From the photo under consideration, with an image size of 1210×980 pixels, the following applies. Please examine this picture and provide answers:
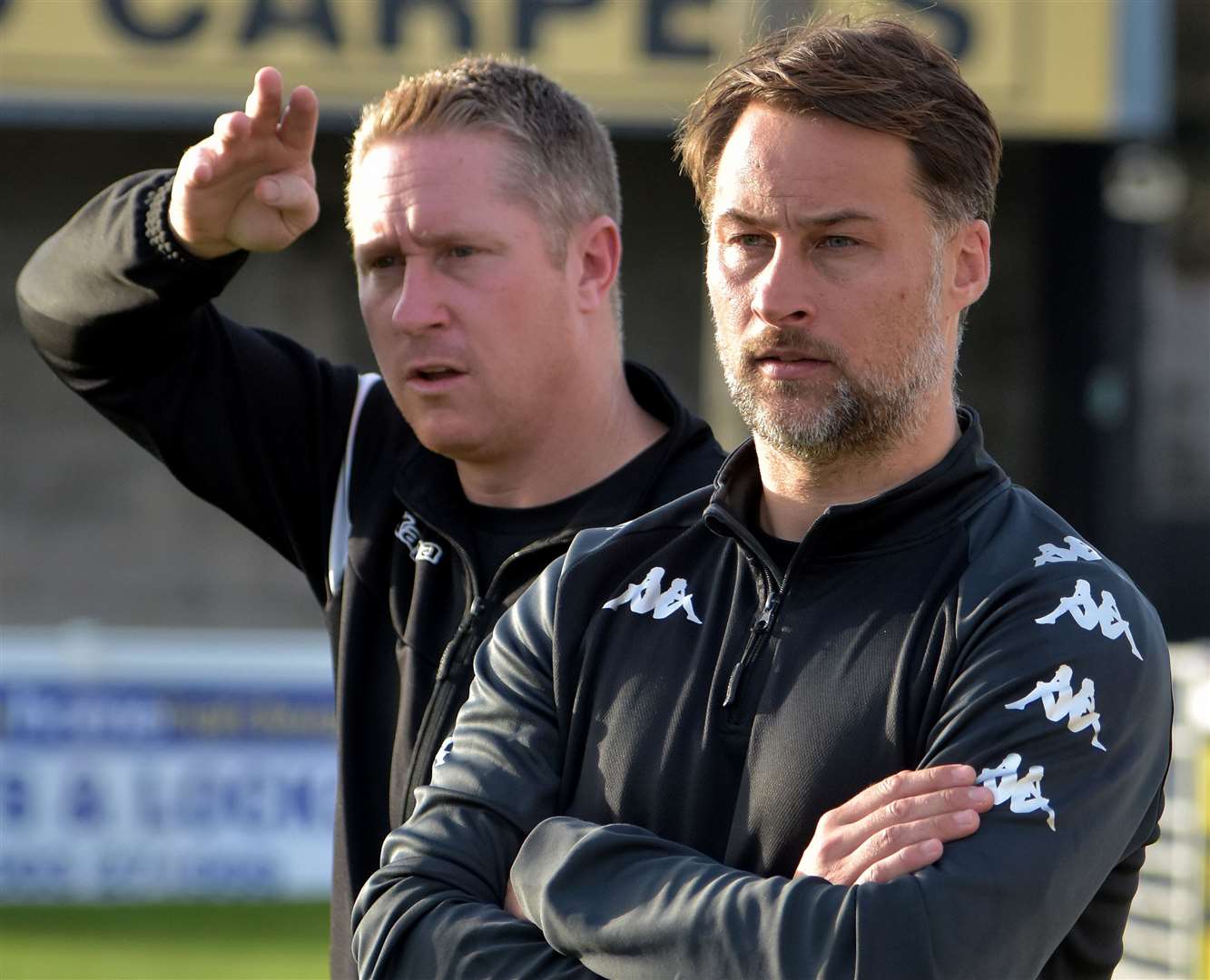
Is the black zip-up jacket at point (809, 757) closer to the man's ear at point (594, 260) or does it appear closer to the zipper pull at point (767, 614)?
the zipper pull at point (767, 614)

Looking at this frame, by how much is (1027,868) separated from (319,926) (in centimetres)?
602

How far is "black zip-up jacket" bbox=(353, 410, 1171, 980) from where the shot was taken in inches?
77.0

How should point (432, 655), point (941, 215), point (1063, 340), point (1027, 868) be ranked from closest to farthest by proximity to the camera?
1. point (1027, 868)
2. point (941, 215)
3. point (432, 655)
4. point (1063, 340)

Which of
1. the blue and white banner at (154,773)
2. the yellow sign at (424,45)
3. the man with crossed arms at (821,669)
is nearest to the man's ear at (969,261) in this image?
the man with crossed arms at (821,669)

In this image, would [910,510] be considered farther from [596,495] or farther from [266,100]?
[266,100]

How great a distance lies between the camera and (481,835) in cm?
227

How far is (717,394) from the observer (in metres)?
11.1

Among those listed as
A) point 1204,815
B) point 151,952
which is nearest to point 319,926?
point 151,952

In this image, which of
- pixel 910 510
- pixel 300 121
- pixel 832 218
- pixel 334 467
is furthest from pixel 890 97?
pixel 334 467

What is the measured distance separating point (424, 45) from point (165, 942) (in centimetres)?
562

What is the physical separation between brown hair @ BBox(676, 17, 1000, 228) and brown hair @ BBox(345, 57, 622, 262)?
2.23 ft

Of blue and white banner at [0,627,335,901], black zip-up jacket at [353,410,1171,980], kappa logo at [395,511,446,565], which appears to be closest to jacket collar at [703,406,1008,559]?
black zip-up jacket at [353,410,1171,980]

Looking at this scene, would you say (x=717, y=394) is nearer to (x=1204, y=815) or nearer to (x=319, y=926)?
(x=319, y=926)

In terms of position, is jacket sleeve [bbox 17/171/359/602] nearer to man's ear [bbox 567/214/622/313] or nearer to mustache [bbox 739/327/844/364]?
man's ear [bbox 567/214/622/313]
